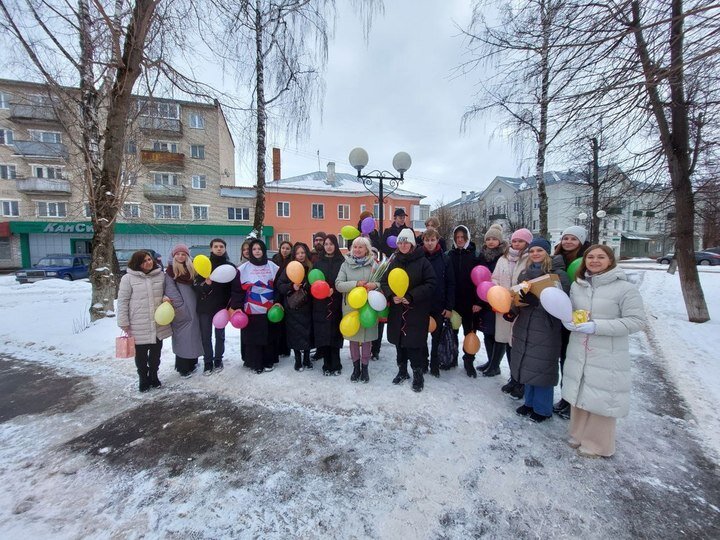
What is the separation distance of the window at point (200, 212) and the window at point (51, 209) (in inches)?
366

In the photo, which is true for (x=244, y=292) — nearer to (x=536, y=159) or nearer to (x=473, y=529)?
(x=473, y=529)

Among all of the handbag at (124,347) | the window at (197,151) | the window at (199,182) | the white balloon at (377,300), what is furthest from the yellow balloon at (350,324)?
the window at (197,151)

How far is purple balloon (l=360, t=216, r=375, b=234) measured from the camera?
521 cm

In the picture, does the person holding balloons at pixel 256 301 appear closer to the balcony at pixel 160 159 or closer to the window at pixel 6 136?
the balcony at pixel 160 159

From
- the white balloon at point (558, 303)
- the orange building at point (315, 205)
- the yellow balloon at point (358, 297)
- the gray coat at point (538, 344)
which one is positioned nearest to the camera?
the white balloon at point (558, 303)

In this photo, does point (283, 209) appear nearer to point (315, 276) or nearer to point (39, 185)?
point (39, 185)

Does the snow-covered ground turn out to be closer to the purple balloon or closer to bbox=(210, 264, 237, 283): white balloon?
bbox=(210, 264, 237, 283): white balloon

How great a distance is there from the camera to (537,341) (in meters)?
2.81

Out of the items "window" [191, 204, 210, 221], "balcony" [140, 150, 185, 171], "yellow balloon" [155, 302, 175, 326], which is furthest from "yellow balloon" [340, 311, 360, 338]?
"window" [191, 204, 210, 221]

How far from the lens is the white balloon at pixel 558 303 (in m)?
2.48

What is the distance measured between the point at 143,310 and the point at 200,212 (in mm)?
25365

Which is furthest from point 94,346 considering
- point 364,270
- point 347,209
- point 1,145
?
point 1,145

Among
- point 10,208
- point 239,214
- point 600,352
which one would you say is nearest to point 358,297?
point 600,352

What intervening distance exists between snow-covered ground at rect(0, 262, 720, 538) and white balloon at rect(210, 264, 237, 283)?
4.02 ft
